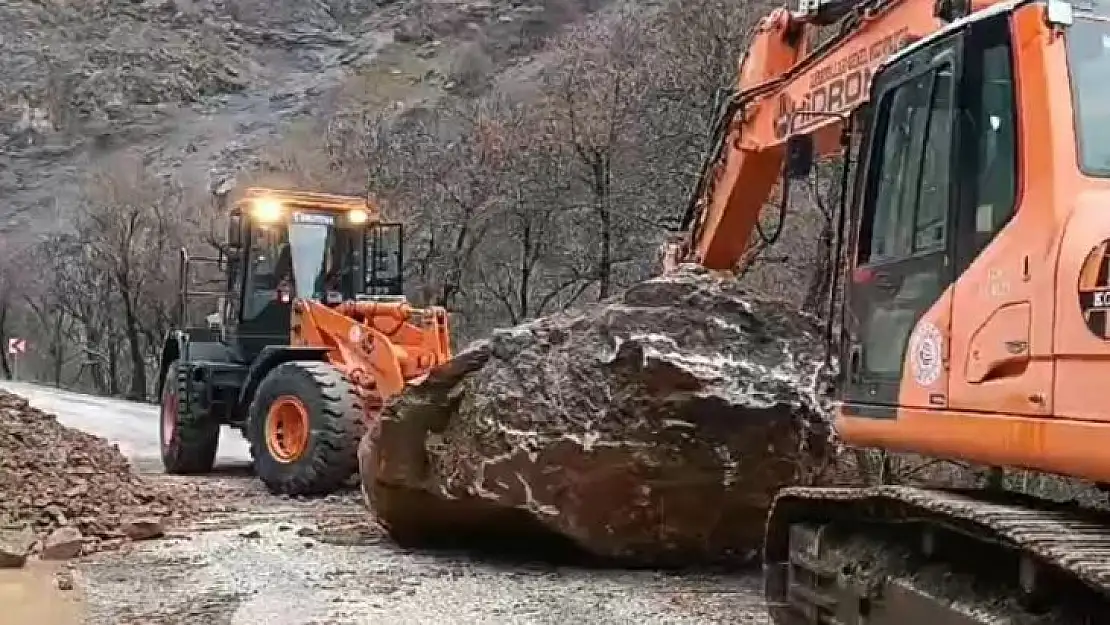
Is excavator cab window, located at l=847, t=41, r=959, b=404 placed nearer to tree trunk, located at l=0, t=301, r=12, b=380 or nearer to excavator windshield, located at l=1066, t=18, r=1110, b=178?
excavator windshield, located at l=1066, t=18, r=1110, b=178

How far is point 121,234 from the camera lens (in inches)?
1465

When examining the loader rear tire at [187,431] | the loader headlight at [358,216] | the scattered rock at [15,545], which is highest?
the loader headlight at [358,216]

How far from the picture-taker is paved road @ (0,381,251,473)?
15.6m

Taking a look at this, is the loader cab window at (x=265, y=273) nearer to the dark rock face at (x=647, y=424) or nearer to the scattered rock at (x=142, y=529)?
the scattered rock at (x=142, y=529)

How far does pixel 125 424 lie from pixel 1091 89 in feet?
64.1

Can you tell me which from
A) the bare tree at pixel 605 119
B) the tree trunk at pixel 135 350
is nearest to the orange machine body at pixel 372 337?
the bare tree at pixel 605 119

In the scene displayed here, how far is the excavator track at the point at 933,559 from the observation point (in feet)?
12.4

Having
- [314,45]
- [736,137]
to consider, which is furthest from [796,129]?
[314,45]

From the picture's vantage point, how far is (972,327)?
13.7 ft

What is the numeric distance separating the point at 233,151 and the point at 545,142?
121ft

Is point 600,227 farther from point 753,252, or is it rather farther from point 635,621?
point 635,621

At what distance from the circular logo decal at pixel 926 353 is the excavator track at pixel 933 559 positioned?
41 centimetres

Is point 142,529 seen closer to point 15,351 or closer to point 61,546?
point 61,546

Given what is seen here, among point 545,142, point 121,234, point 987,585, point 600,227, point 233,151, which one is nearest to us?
point 987,585
